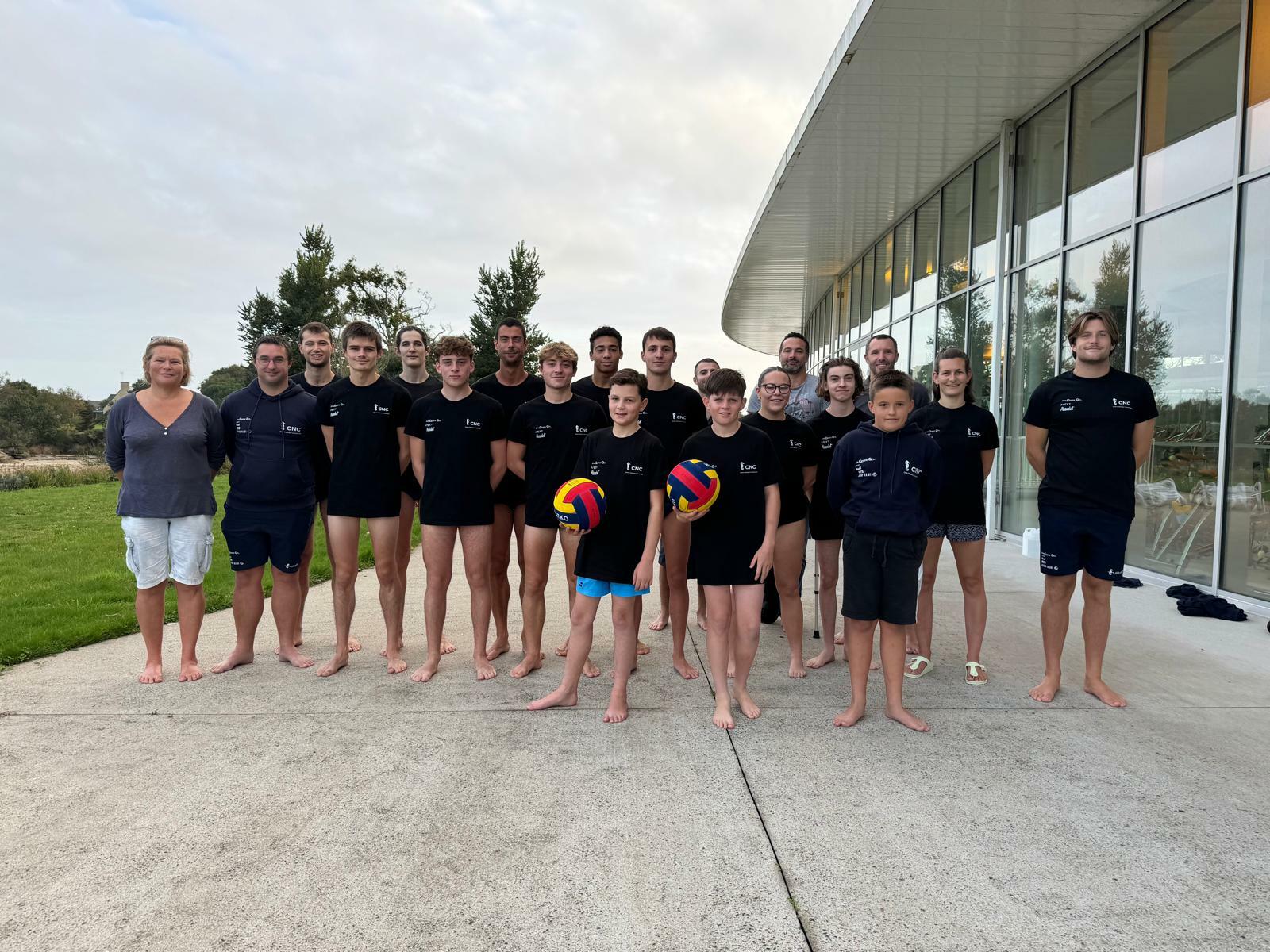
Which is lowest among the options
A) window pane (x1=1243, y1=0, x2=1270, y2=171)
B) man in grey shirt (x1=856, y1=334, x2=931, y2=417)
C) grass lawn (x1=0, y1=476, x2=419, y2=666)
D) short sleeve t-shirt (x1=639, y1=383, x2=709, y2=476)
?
grass lawn (x1=0, y1=476, x2=419, y2=666)

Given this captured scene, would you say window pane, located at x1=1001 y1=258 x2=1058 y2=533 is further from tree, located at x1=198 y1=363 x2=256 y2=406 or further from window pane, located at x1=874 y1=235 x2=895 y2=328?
tree, located at x1=198 y1=363 x2=256 y2=406

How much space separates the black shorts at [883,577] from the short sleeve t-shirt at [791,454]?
0.66m

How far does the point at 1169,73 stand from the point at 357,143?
2405cm

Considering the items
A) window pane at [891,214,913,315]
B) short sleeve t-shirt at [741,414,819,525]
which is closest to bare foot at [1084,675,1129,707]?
short sleeve t-shirt at [741,414,819,525]

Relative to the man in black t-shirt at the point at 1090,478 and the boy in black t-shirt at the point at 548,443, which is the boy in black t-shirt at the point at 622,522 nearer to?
the boy in black t-shirt at the point at 548,443

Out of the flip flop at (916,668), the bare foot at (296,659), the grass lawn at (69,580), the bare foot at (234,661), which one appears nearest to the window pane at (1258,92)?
the flip flop at (916,668)

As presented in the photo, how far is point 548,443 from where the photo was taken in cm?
415

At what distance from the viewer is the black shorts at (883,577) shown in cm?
346

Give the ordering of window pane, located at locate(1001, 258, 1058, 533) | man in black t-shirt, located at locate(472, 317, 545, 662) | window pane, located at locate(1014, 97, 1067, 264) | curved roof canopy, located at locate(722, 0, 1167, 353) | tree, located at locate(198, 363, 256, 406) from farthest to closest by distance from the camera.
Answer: tree, located at locate(198, 363, 256, 406) < window pane, located at locate(1001, 258, 1058, 533) < window pane, located at locate(1014, 97, 1067, 264) < curved roof canopy, located at locate(722, 0, 1167, 353) < man in black t-shirt, located at locate(472, 317, 545, 662)

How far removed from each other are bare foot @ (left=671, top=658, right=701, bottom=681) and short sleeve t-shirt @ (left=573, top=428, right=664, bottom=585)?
911 mm

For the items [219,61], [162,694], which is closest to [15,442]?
[219,61]

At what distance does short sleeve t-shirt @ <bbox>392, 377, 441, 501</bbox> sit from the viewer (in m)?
4.53

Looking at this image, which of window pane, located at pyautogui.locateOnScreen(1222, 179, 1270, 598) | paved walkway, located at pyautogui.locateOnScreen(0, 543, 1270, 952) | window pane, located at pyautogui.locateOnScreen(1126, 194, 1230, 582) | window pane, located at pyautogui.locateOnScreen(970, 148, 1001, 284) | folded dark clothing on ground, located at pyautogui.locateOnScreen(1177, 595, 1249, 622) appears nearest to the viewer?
paved walkway, located at pyautogui.locateOnScreen(0, 543, 1270, 952)

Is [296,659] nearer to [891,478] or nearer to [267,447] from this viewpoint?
[267,447]
